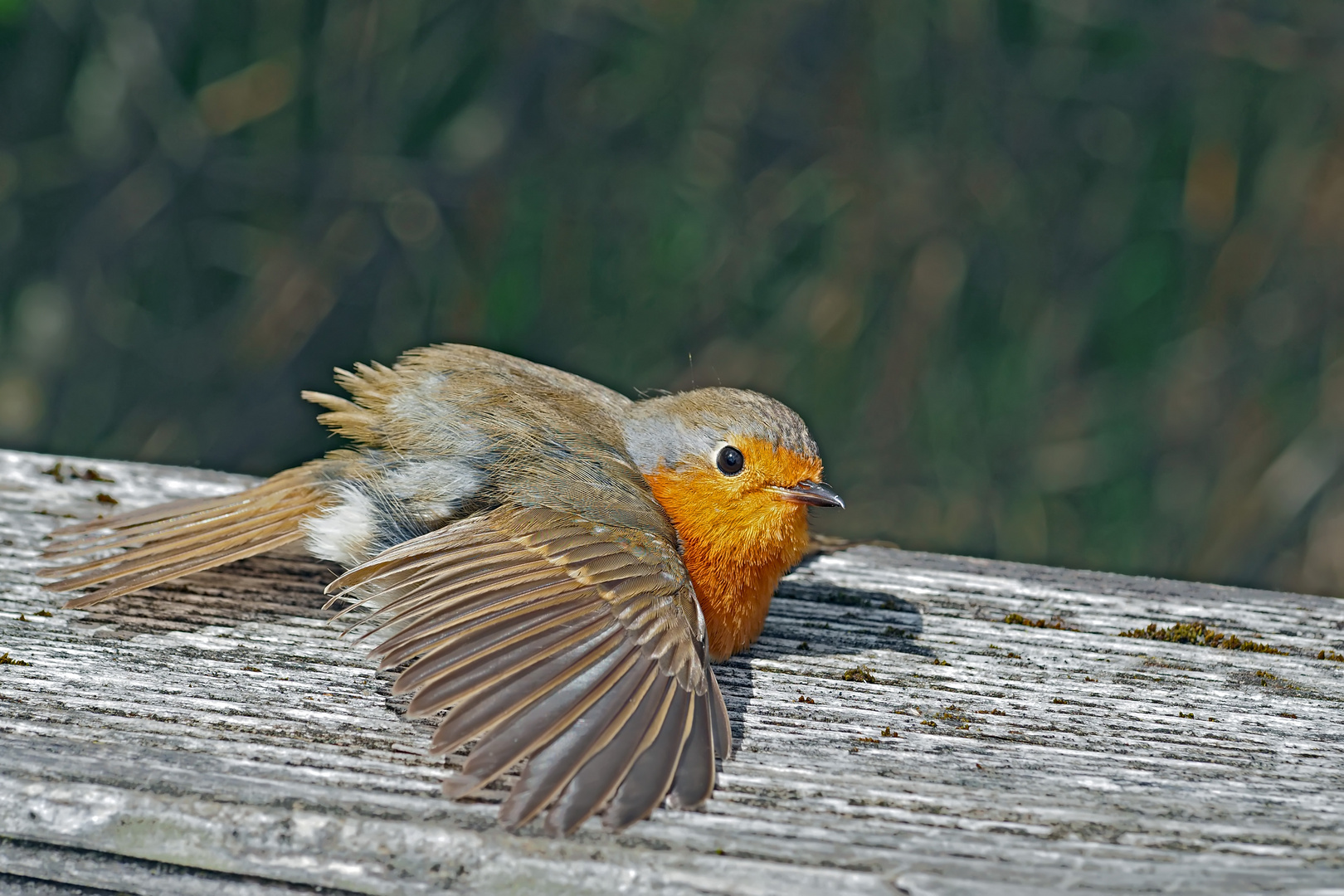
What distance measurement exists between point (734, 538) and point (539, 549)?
1.66 feet

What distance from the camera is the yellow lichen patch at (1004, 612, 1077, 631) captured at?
8.91 feet

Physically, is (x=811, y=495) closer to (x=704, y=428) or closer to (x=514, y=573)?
(x=704, y=428)

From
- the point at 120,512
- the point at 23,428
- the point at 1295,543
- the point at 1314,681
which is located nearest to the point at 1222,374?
the point at 1295,543

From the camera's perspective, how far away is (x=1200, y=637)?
2674 millimetres

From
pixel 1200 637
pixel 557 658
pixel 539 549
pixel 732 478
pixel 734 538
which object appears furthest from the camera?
pixel 732 478

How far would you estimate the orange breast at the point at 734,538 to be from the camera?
2537mm

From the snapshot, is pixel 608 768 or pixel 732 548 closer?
pixel 608 768

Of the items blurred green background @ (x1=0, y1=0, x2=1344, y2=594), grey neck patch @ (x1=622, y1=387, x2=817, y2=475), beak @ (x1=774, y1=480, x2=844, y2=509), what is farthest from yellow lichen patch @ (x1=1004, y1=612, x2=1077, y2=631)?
blurred green background @ (x1=0, y1=0, x2=1344, y2=594)

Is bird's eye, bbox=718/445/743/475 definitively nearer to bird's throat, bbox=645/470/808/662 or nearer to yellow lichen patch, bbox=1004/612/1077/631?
bird's throat, bbox=645/470/808/662

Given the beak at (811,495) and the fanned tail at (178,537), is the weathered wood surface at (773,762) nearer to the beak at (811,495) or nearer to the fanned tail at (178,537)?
the fanned tail at (178,537)

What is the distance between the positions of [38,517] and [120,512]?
183 millimetres

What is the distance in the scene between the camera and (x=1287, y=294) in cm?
562

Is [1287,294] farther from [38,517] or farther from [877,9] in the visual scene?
[38,517]

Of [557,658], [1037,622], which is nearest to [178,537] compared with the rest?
[557,658]
